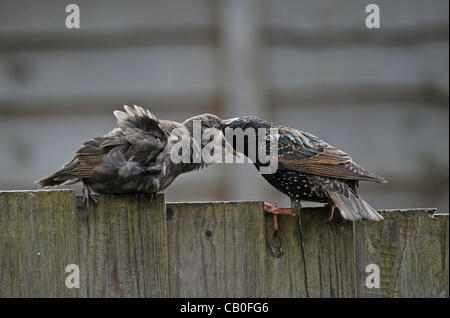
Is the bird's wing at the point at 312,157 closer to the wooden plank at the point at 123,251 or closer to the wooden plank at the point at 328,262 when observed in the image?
the wooden plank at the point at 328,262

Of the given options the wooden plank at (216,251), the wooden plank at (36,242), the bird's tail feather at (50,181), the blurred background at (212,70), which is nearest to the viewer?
the wooden plank at (36,242)

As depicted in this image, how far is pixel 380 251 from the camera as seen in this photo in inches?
110

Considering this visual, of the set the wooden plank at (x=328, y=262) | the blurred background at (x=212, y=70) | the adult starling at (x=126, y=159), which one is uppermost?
the blurred background at (x=212, y=70)

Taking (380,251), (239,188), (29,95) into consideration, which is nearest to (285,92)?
(239,188)

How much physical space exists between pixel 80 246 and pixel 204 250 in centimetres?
46

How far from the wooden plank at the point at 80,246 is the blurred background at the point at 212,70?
2126 millimetres

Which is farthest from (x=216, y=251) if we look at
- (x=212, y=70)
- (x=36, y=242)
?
(x=212, y=70)

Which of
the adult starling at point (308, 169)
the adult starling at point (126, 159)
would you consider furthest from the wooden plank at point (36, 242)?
the adult starling at point (308, 169)

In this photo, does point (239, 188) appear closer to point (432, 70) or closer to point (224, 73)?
point (224, 73)

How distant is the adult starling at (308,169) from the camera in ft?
11.5

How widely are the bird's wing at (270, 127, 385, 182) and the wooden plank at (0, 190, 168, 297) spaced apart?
46.7 inches

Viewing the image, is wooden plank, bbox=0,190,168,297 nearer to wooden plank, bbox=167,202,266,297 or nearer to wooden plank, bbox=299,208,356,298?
wooden plank, bbox=167,202,266,297

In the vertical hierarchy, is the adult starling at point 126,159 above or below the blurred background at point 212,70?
below

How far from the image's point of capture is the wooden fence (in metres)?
2.54
